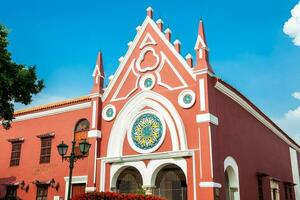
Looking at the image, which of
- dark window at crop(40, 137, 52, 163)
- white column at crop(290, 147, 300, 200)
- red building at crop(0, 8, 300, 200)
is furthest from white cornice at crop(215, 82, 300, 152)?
dark window at crop(40, 137, 52, 163)

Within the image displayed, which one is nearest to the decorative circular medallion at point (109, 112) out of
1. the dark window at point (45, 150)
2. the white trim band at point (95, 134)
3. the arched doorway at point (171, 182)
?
the white trim band at point (95, 134)

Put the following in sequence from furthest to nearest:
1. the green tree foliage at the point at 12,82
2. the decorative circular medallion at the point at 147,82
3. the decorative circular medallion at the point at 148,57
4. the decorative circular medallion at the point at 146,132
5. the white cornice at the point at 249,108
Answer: the decorative circular medallion at the point at 148,57
the decorative circular medallion at the point at 147,82
the white cornice at the point at 249,108
the decorative circular medallion at the point at 146,132
the green tree foliage at the point at 12,82

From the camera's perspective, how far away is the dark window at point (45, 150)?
2084cm

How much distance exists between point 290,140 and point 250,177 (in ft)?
32.9

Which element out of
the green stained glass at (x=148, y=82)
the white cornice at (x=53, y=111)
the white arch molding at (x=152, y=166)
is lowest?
the white arch molding at (x=152, y=166)

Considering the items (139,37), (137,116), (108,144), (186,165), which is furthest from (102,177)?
(139,37)

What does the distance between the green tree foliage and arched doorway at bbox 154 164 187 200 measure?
22.0ft

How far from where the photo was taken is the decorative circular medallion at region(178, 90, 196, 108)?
16016 mm

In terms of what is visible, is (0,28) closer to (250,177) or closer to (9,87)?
(9,87)

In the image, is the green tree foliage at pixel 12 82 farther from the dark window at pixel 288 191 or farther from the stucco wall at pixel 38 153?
the dark window at pixel 288 191

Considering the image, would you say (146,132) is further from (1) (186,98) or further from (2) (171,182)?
(2) (171,182)

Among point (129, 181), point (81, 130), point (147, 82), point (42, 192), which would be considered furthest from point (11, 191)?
point (147, 82)

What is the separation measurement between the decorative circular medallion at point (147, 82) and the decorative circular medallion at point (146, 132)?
1.14 metres

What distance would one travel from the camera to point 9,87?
14.6 m
